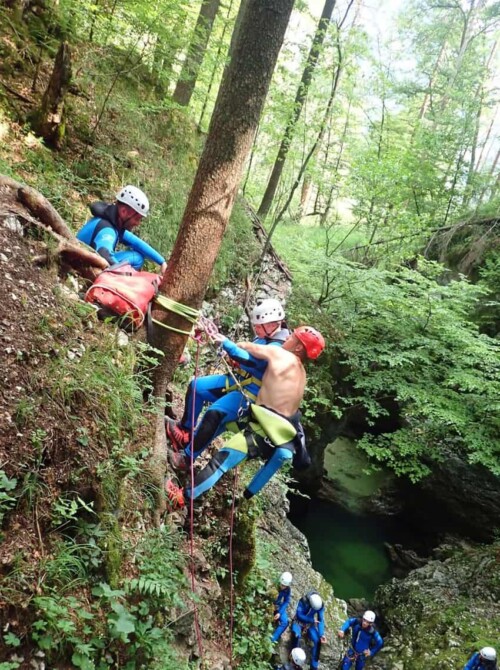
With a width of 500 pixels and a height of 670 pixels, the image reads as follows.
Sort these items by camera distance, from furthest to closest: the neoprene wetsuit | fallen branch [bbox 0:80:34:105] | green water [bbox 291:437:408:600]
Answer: green water [bbox 291:437:408:600]
fallen branch [bbox 0:80:34:105]
the neoprene wetsuit

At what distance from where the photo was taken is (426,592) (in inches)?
370

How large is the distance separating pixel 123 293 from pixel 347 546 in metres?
12.4

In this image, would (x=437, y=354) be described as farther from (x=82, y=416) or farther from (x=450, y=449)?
(x=82, y=416)

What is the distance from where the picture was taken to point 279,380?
4.07m

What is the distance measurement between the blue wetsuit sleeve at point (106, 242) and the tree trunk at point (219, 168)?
0.61 meters

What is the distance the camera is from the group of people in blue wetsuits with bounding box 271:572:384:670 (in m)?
6.01

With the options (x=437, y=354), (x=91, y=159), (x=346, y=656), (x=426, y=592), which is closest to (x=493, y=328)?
(x=437, y=354)

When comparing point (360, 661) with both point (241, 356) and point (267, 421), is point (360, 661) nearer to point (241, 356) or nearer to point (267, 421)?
point (267, 421)

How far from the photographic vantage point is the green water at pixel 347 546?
38.9 feet

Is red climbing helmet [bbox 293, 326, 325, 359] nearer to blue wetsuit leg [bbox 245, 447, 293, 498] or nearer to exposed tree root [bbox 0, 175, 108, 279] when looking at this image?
blue wetsuit leg [bbox 245, 447, 293, 498]

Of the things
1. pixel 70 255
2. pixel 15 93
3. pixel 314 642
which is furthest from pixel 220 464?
pixel 15 93

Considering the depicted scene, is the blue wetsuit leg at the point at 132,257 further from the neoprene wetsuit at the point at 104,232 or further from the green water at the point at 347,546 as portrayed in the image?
the green water at the point at 347,546

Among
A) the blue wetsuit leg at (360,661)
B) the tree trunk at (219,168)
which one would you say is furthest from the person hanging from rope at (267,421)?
the blue wetsuit leg at (360,661)

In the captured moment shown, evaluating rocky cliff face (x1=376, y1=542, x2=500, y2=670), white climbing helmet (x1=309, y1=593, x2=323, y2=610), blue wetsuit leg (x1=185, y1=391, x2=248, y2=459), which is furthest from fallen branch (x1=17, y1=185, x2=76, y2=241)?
rocky cliff face (x1=376, y1=542, x2=500, y2=670)
